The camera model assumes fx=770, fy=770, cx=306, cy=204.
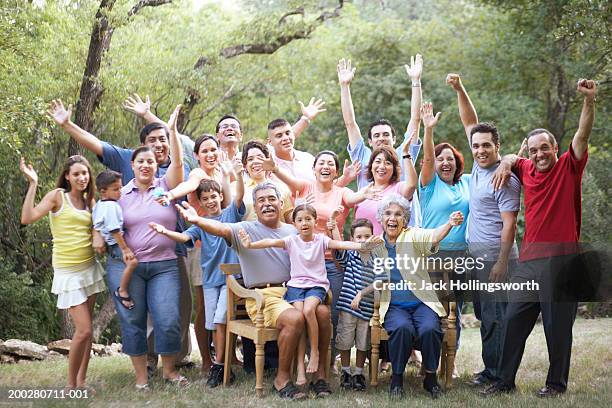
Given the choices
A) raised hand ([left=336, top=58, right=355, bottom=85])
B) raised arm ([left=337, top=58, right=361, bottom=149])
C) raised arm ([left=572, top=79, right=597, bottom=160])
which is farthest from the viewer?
raised hand ([left=336, top=58, right=355, bottom=85])

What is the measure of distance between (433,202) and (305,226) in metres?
1.13

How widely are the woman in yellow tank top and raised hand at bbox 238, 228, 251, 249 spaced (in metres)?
1.12

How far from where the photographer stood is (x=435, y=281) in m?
5.89

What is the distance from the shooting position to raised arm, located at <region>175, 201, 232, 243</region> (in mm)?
5617

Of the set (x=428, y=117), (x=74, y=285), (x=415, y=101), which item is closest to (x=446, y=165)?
(x=428, y=117)

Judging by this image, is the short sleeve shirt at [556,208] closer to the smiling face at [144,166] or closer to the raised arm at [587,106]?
the raised arm at [587,106]

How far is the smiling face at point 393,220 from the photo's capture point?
5.75m

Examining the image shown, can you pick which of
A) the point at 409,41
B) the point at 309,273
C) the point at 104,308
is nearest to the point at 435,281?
the point at 309,273

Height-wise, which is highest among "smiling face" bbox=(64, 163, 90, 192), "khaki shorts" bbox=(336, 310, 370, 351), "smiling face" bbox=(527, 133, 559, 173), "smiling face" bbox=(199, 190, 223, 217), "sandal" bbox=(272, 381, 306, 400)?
"smiling face" bbox=(527, 133, 559, 173)

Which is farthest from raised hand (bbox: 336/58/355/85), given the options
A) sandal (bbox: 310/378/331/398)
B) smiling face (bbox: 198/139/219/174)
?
sandal (bbox: 310/378/331/398)

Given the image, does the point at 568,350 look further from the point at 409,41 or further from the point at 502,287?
the point at 409,41

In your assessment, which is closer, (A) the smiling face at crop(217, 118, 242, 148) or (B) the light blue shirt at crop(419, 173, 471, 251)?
(B) the light blue shirt at crop(419, 173, 471, 251)

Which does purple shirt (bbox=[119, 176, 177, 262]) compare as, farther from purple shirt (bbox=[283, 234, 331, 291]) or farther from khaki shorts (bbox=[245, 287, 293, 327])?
purple shirt (bbox=[283, 234, 331, 291])

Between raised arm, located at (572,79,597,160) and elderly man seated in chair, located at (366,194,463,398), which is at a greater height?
raised arm, located at (572,79,597,160)
